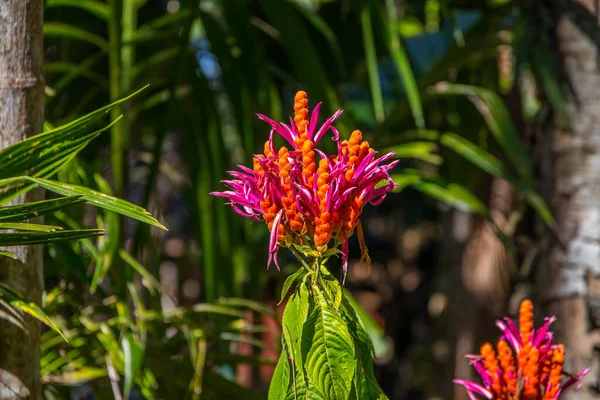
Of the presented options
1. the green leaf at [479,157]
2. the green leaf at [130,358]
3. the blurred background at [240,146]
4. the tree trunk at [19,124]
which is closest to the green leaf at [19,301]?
the tree trunk at [19,124]

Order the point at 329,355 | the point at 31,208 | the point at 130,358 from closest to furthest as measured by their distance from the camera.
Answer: the point at 329,355
the point at 31,208
the point at 130,358

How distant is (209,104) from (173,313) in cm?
38

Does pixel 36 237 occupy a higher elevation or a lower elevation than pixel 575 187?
lower

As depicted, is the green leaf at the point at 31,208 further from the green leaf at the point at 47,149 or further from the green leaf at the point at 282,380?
the green leaf at the point at 282,380

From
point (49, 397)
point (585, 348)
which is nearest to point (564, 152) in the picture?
point (585, 348)

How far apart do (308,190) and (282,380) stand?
0.15 metres

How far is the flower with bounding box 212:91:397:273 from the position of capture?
1.93 feet

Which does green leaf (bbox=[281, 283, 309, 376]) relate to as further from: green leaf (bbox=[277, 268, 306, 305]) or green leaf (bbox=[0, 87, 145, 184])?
green leaf (bbox=[0, 87, 145, 184])

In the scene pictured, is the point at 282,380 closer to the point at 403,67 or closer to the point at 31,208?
the point at 31,208

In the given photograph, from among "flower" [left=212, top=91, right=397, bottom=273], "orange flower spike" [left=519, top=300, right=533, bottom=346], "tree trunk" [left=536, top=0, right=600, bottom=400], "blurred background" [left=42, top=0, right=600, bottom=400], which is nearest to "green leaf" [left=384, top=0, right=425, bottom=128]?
"blurred background" [left=42, top=0, right=600, bottom=400]

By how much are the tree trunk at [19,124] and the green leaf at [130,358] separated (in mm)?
244

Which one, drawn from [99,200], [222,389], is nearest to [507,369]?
[99,200]

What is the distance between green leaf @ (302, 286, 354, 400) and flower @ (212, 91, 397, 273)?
0.18ft

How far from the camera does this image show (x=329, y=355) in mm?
574
